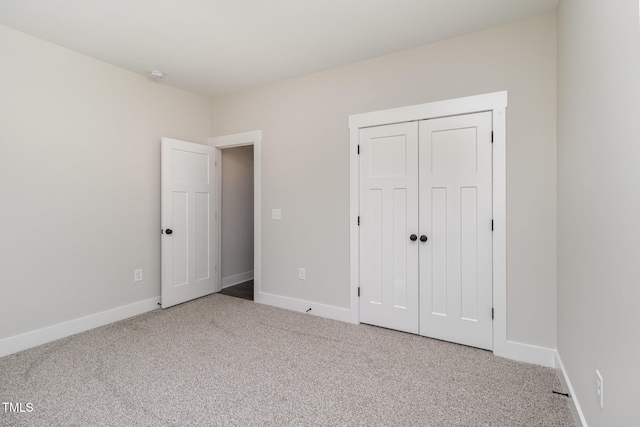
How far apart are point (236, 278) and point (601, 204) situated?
4246 millimetres

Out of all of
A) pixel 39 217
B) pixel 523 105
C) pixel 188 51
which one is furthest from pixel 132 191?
pixel 523 105

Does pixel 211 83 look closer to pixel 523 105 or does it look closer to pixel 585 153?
pixel 523 105

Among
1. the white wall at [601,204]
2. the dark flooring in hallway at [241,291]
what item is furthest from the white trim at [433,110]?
the dark flooring in hallway at [241,291]

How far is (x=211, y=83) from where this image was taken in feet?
11.8

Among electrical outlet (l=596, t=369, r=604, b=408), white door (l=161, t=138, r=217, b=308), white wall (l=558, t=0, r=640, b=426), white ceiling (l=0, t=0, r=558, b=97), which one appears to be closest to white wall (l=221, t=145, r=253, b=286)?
white door (l=161, t=138, r=217, b=308)

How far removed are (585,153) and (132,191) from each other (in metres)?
3.84

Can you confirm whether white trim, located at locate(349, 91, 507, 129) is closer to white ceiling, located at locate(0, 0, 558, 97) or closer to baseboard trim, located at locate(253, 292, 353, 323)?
white ceiling, located at locate(0, 0, 558, 97)

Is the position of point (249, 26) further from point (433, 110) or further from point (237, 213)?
point (237, 213)

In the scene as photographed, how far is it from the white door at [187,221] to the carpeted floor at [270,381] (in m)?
0.80

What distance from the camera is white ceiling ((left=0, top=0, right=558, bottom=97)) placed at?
217 centimetres

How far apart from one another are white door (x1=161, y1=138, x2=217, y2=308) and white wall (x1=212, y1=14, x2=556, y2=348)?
24.8 inches

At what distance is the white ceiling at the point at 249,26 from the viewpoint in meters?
2.17

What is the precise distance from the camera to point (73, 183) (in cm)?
283

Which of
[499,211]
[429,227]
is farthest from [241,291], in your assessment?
[499,211]
